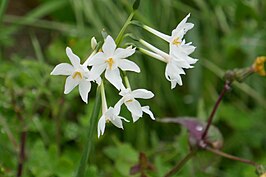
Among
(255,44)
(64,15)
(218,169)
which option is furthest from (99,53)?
(64,15)

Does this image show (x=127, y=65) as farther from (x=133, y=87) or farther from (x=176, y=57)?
(x=133, y=87)

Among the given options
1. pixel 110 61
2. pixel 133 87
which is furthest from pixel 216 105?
pixel 133 87

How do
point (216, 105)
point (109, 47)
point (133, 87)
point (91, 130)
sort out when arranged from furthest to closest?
point (133, 87), point (216, 105), point (91, 130), point (109, 47)

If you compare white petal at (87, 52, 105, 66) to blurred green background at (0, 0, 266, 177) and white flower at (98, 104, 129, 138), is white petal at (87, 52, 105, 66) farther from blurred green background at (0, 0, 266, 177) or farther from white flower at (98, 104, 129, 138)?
blurred green background at (0, 0, 266, 177)

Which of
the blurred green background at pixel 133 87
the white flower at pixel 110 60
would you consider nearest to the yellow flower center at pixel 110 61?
the white flower at pixel 110 60

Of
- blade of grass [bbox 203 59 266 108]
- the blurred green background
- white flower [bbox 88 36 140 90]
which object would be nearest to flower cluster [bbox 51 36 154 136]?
white flower [bbox 88 36 140 90]
